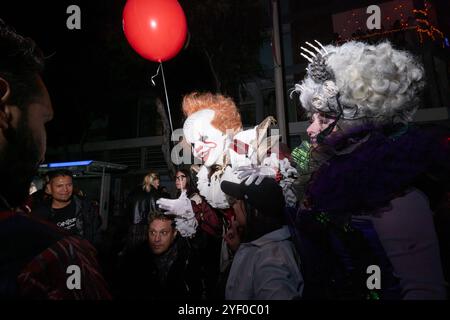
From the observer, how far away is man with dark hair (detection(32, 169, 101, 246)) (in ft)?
12.6

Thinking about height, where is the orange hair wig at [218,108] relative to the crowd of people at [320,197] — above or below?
above

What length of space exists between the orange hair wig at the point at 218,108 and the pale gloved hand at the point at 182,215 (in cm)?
87

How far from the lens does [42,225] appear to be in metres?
0.87

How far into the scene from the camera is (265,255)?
4.83 ft

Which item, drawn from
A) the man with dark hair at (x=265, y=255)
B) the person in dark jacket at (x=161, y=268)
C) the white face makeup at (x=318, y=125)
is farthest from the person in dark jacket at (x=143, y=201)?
the white face makeup at (x=318, y=125)

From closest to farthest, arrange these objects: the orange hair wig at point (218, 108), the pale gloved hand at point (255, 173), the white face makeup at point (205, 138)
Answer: the pale gloved hand at point (255, 173)
the white face makeup at point (205, 138)
the orange hair wig at point (218, 108)

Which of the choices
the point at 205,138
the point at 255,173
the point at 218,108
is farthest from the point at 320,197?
the point at 218,108

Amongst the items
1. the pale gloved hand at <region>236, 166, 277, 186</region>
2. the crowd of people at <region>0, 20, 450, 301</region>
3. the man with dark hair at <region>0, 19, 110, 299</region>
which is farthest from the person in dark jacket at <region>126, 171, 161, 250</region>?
the man with dark hair at <region>0, 19, 110, 299</region>

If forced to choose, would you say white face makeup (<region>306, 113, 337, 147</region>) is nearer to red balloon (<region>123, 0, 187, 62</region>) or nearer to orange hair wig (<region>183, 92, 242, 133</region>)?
orange hair wig (<region>183, 92, 242, 133</region>)

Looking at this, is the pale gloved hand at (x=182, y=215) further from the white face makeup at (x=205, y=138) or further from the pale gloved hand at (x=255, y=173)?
the pale gloved hand at (x=255, y=173)

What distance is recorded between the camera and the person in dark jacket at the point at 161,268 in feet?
8.56

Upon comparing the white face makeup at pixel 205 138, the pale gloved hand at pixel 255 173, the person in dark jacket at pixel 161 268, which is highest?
the white face makeup at pixel 205 138

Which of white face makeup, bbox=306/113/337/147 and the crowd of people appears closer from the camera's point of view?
the crowd of people
